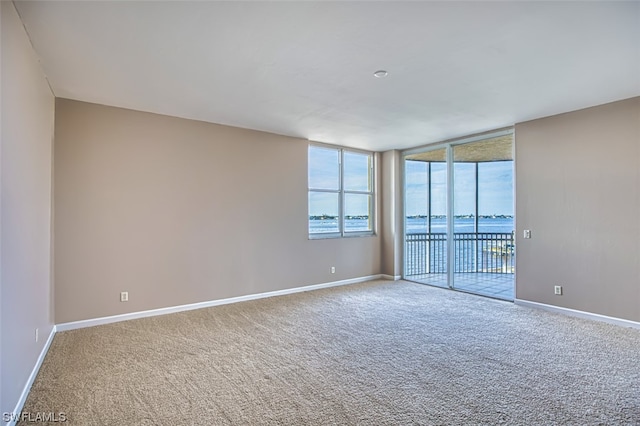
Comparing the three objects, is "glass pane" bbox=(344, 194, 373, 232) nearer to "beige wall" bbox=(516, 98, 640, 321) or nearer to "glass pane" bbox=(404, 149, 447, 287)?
"glass pane" bbox=(404, 149, 447, 287)

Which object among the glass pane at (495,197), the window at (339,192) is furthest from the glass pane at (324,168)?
the glass pane at (495,197)

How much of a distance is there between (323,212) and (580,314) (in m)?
3.98

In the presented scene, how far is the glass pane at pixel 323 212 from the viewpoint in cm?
601

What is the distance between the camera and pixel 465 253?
7.18 metres

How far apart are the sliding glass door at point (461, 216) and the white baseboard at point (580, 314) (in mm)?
1016

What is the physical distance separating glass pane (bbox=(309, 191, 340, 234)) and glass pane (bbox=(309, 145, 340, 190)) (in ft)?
0.56

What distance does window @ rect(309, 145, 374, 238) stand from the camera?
19.9 ft

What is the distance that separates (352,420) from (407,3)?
→ 104 inches

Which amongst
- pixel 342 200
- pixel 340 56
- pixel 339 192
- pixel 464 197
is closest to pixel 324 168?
pixel 339 192

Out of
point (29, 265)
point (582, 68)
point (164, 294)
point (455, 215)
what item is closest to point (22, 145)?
point (29, 265)

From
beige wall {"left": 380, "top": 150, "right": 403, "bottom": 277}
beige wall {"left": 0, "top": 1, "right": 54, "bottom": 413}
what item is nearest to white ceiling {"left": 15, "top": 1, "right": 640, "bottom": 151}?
beige wall {"left": 0, "top": 1, "right": 54, "bottom": 413}

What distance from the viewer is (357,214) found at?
670 cm

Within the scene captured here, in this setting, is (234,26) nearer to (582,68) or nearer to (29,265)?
(29,265)

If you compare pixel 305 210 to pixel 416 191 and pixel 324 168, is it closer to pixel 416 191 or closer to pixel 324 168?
pixel 324 168
